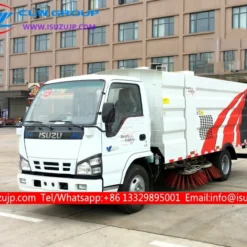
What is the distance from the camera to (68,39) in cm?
4712

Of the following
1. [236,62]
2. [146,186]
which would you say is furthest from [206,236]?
[236,62]

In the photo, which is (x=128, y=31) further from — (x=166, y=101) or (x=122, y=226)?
(x=122, y=226)

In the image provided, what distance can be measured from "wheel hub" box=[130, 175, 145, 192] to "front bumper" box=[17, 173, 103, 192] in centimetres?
85

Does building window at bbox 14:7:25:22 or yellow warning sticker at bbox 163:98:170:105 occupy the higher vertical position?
building window at bbox 14:7:25:22

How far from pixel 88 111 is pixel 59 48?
4322cm

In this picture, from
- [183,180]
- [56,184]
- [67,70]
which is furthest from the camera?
[67,70]

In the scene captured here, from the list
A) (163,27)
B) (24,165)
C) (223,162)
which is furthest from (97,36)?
(24,165)

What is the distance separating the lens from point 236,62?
3434 cm

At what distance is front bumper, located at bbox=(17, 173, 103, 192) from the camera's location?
5715 mm

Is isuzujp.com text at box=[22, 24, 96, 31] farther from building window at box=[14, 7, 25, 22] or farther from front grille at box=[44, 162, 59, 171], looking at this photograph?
front grille at box=[44, 162, 59, 171]

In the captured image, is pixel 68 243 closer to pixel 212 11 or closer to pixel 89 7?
pixel 212 11

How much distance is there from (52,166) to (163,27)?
35787 mm

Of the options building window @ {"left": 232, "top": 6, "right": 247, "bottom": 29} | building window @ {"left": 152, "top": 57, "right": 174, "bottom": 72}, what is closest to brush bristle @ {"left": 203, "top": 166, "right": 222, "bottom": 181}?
building window @ {"left": 232, "top": 6, "right": 247, "bottom": 29}

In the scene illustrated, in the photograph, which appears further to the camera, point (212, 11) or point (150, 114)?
point (212, 11)
